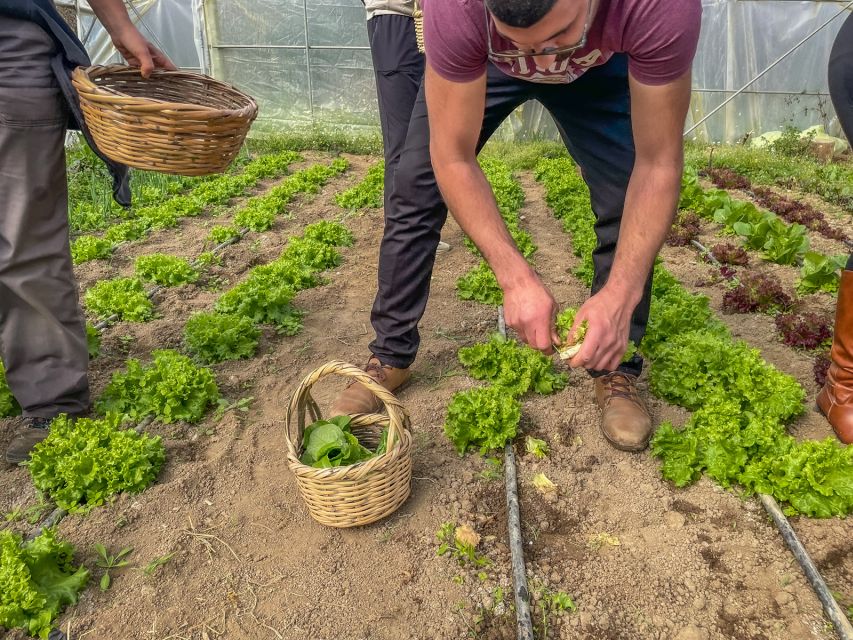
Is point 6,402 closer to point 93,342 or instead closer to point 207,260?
point 93,342

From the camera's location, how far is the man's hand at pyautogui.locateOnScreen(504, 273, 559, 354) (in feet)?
7.50

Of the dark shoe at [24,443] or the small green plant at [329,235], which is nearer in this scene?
the dark shoe at [24,443]

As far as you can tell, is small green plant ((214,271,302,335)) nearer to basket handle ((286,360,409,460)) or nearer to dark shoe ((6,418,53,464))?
dark shoe ((6,418,53,464))

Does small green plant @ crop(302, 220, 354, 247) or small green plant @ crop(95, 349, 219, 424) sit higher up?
small green plant @ crop(95, 349, 219, 424)

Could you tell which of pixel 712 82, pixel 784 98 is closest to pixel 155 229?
pixel 712 82

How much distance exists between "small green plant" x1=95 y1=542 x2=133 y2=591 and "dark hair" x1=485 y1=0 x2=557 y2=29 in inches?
95.8

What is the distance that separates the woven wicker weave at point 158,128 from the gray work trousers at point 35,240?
0.75 feet

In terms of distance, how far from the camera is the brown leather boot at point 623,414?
125 inches

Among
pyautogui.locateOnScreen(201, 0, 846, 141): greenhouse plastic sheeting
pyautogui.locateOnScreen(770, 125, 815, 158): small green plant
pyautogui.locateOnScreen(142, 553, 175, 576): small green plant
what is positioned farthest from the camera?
pyautogui.locateOnScreen(201, 0, 846, 141): greenhouse plastic sheeting

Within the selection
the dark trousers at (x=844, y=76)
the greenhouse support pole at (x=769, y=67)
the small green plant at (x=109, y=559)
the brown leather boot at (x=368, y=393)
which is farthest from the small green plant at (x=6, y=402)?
the greenhouse support pole at (x=769, y=67)

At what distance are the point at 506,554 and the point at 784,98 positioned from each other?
545 inches

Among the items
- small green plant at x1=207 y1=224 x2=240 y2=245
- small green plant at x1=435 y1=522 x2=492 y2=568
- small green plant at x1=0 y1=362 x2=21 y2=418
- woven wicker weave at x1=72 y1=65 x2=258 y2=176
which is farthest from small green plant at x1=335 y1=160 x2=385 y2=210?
small green plant at x1=435 y1=522 x2=492 y2=568

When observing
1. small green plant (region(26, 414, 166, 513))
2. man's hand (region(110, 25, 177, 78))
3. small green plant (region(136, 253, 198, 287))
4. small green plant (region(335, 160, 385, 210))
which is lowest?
small green plant (region(335, 160, 385, 210))

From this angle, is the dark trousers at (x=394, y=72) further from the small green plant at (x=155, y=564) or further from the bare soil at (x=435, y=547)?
the small green plant at (x=155, y=564)
